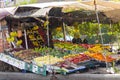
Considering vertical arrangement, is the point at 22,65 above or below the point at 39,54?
below

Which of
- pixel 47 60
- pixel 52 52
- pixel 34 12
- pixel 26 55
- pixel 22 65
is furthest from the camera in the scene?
pixel 52 52

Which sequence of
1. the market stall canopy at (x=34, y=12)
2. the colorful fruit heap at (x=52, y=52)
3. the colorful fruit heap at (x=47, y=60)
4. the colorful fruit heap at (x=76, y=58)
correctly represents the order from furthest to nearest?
the colorful fruit heap at (x=52, y=52)
the colorful fruit heap at (x=76, y=58)
the colorful fruit heap at (x=47, y=60)
the market stall canopy at (x=34, y=12)

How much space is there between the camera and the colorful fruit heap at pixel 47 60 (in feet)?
44.2

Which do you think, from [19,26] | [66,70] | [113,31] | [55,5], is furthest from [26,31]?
[113,31]

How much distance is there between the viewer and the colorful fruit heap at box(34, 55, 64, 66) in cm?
1348

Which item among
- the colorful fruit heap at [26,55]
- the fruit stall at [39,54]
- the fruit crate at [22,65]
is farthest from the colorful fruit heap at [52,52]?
the fruit crate at [22,65]

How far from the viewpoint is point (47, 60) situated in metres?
13.8

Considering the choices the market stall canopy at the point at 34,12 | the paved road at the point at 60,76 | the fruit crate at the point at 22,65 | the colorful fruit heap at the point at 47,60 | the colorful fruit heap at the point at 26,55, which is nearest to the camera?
the paved road at the point at 60,76

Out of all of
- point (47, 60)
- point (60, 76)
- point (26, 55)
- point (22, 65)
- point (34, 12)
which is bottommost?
point (60, 76)

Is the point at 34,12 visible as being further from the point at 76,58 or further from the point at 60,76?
the point at 60,76

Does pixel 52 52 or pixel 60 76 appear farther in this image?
pixel 52 52

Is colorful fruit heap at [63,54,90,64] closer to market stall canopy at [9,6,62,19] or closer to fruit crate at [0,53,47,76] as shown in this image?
fruit crate at [0,53,47,76]

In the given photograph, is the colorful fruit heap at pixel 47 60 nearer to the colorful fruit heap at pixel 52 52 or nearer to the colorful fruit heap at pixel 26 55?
the colorful fruit heap at pixel 26 55

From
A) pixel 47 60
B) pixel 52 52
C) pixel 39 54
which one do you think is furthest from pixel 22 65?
pixel 52 52
